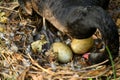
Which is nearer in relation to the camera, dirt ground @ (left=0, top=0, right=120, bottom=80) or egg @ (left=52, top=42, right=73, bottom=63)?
dirt ground @ (left=0, top=0, right=120, bottom=80)

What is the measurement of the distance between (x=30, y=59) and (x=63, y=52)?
333 mm

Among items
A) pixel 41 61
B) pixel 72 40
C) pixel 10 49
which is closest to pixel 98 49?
pixel 72 40

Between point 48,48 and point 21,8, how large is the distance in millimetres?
747

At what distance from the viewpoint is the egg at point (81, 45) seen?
3809 mm

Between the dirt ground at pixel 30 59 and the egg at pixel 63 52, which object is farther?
the egg at pixel 63 52

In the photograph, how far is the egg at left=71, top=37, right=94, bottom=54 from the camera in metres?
3.81

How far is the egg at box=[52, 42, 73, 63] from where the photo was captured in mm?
3845

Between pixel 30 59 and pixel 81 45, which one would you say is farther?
pixel 30 59

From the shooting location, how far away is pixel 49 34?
4289 mm

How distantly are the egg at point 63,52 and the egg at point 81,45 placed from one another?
55mm

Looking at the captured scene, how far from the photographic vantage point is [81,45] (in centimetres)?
381

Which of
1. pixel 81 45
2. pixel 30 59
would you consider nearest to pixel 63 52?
pixel 81 45

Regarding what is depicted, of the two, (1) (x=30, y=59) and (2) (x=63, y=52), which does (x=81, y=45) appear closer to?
(2) (x=63, y=52)

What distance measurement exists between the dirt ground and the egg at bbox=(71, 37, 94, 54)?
11cm
